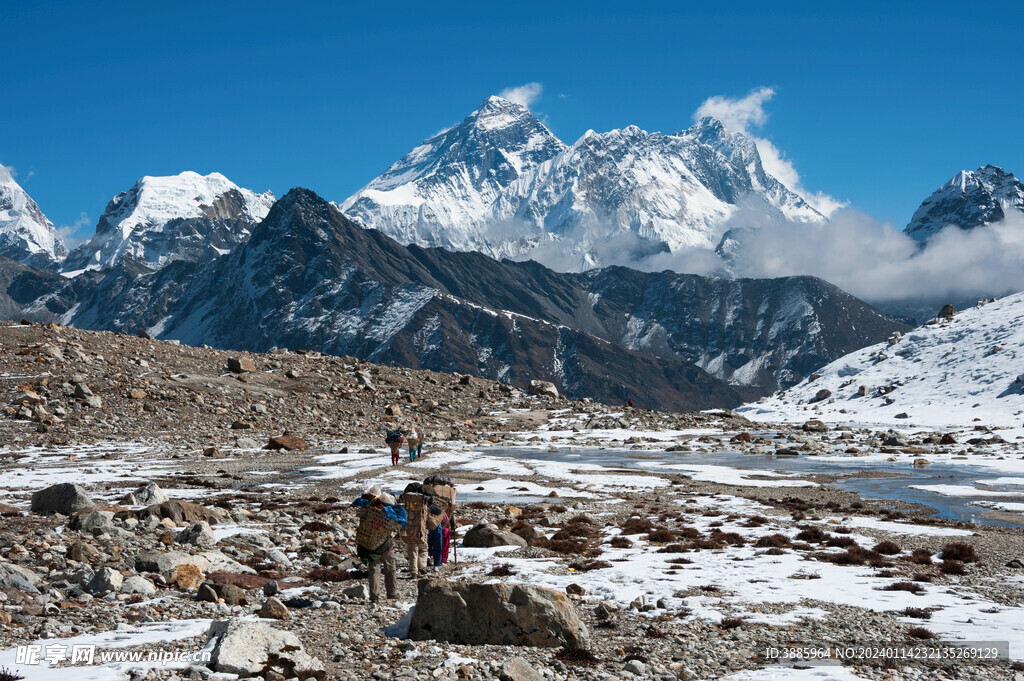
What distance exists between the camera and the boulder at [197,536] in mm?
20453

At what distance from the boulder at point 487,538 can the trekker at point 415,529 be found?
467 centimetres

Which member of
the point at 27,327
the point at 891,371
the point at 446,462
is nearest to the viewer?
the point at 446,462

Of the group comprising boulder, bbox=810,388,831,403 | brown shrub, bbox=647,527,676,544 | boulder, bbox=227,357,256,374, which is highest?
boulder, bbox=227,357,256,374

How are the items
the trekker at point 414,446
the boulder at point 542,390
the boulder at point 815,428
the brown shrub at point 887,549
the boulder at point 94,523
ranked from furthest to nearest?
the boulder at point 542,390, the boulder at point 815,428, the trekker at point 414,446, the brown shrub at point 887,549, the boulder at point 94,523

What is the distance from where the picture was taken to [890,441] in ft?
220

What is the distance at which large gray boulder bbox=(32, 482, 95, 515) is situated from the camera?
24.1m

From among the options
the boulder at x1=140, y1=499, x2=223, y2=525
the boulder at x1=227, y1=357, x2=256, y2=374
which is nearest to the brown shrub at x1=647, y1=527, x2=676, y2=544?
the boulder at x1=140, y1=499, x2=223, y2=525

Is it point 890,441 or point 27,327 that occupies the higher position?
point 27,327

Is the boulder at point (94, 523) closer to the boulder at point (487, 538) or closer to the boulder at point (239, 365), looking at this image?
the boulder at point (487, 538)

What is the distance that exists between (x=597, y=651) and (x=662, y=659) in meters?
1.21

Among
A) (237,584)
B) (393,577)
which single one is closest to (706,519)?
(393,577)

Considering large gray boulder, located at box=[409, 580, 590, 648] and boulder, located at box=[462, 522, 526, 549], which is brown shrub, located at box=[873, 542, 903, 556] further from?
large gray boulder, located at box=[409, 580, 590, 648]

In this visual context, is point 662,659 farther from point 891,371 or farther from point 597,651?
point 891,371

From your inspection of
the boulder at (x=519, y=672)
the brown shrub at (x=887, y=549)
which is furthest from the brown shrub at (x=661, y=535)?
the boulder at (x=519, y=672)
